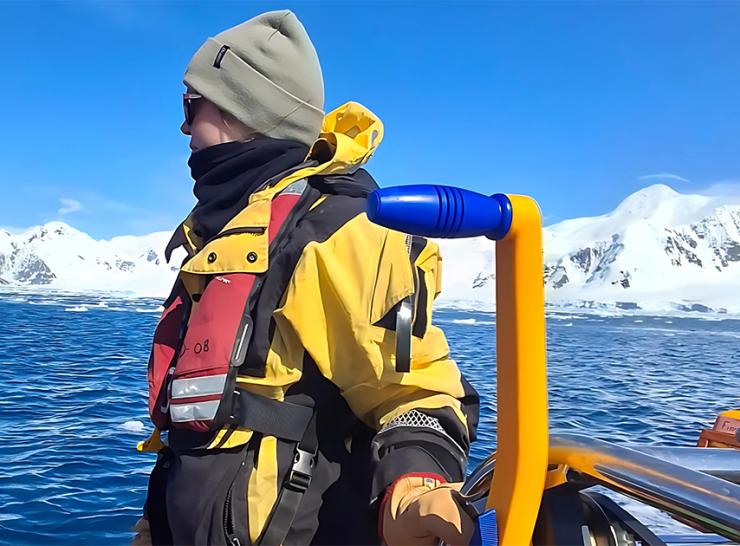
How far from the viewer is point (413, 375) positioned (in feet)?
4.24

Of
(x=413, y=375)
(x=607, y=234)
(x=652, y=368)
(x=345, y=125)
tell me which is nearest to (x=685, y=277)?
(x=607, y=234)

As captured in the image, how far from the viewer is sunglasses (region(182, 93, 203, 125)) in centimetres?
175

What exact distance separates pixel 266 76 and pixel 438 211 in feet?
3.76

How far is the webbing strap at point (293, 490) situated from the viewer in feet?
4.46

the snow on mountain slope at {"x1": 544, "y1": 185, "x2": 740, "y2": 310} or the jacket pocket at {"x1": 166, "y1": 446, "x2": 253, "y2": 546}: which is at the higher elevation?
the snow on mountain slope at {"x1": 544, "y1": 185, "x2": 740, "y2": 310}

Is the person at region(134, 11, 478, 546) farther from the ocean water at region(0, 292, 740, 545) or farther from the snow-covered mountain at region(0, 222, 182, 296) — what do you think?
the snow-covered mountain at region(0, 222, 182, 296)

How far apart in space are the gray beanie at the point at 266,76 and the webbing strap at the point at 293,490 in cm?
77

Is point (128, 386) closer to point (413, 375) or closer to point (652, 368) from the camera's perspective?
point (652, 368)

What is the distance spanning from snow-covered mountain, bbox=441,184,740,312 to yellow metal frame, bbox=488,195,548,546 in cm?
6

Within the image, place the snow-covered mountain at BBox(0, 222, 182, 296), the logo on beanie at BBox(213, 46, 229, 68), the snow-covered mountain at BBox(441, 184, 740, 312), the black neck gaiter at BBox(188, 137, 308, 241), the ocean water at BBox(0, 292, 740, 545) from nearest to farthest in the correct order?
the snow-covered mountain at BBox(441, 184, 740, 312), the black neck gaiter at BBox(188, 137, 308, 241), the logo on beanie at BBox(213, 46, 229, 68), the ocean water at BBox(0, 292, 740, 545), the snow-covered mountain at BBox(0, 222, 182, 296)

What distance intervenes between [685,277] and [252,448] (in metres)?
1.85

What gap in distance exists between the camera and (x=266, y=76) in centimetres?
171

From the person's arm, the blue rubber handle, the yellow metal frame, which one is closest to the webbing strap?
the person's arm

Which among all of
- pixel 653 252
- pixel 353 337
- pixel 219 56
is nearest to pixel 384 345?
pixel 353 337
